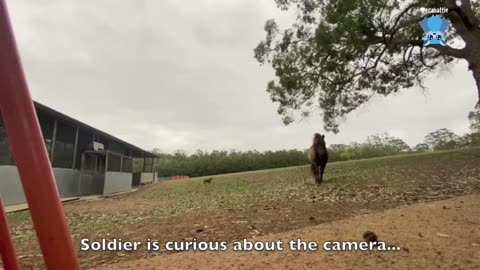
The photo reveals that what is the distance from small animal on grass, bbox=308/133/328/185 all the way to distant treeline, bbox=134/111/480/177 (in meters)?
17.1

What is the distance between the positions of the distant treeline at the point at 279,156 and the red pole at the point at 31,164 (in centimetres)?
2706

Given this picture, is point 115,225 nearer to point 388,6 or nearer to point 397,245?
point 397,245

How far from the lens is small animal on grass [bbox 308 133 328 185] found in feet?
33.0

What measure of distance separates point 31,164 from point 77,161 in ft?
51.4

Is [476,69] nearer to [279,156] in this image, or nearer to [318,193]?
[318,193]

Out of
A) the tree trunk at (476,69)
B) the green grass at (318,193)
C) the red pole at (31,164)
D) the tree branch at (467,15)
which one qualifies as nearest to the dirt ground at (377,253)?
the green grass at (318,193)

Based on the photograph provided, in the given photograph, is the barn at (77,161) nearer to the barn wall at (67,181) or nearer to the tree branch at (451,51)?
the barn wall at (67,181)

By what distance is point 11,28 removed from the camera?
742 mm

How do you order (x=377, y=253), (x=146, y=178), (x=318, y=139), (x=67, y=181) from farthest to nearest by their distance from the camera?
(x=146, y=178) < (x=67, y=181) < (x=318, y=139) < (x=377, y=253)

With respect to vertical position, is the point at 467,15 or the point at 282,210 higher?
the point at 467,15

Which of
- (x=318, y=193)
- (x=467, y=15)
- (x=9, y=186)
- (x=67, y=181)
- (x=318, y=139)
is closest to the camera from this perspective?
(x=318, y=193)

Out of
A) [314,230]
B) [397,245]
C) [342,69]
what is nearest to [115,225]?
[314,230]

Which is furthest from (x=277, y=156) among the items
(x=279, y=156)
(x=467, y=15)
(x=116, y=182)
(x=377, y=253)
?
(x=377, y=253)

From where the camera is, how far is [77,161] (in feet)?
49.5
